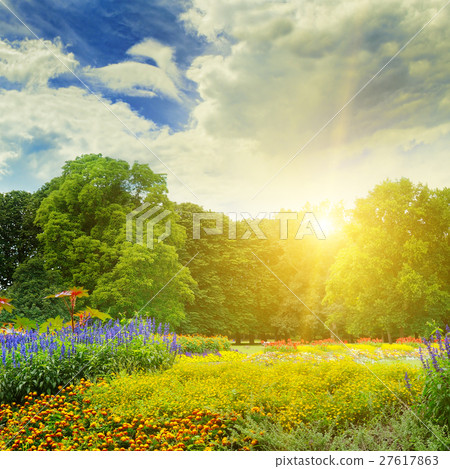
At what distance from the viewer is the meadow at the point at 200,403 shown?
4297 mm

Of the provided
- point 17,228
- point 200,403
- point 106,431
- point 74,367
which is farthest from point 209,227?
point 106,431

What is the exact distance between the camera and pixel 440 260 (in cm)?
2017

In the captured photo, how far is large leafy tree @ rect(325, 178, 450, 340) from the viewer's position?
19656 millimetres

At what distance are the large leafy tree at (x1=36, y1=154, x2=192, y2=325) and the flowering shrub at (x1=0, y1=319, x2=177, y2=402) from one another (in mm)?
8795

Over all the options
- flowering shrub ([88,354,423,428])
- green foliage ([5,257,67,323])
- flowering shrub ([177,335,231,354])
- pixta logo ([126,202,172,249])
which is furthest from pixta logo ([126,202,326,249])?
flowering shrub ([88,354,423,428])

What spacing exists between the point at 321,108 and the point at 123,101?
624 cm

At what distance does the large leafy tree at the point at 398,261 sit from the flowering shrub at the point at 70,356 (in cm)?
1492

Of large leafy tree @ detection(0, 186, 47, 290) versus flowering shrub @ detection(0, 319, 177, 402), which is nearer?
flowering shrub @ detection(0, 319, 177, 402)

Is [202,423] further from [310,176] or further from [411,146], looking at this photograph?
[411,146]

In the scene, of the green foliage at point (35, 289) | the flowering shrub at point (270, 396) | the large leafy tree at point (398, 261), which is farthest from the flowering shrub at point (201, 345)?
the large leafy tree at point (398, 261)

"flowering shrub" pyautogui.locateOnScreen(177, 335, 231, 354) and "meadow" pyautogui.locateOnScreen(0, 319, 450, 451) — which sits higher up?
"meadow" pyautogui.locateOnScreen(0, 319, 450, 451)

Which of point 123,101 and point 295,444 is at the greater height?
point 123,101

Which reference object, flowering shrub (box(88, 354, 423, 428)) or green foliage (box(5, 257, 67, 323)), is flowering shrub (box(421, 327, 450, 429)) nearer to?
flowering shrub (box(88, 354, 423, 428))

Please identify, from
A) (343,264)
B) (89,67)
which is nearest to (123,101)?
(89,67)
